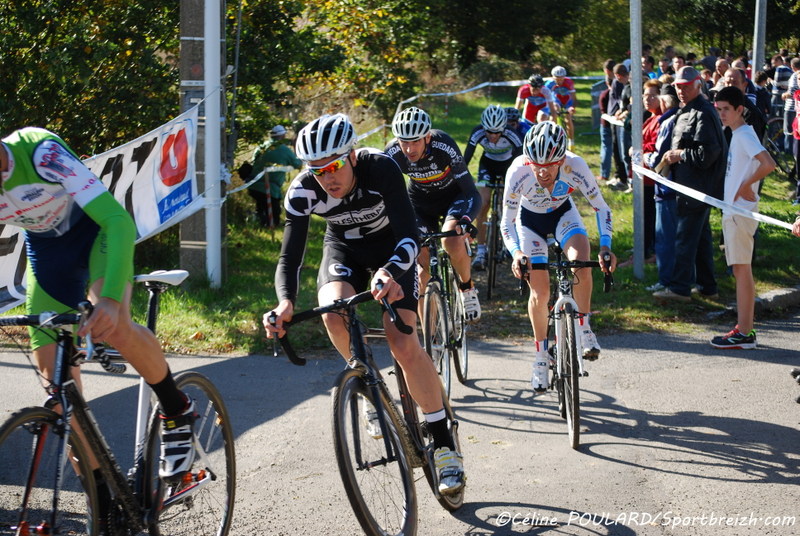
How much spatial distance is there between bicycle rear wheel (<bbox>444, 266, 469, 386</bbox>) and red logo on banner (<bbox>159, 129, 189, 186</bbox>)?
3027 millimetres

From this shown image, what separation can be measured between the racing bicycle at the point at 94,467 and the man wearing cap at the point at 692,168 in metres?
6.12

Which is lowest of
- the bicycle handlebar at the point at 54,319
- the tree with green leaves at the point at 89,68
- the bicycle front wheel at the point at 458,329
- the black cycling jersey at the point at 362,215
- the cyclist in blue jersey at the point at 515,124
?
the bicycle front wheel at the point at 458,329

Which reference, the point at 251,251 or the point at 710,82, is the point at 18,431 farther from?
the point at 710,82

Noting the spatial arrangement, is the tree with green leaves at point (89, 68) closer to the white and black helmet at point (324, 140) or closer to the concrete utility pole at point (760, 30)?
the white and black helmet at point (324, 140)

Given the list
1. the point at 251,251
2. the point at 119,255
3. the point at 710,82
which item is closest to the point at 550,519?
the point at 119,255

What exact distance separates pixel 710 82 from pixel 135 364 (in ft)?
49.5

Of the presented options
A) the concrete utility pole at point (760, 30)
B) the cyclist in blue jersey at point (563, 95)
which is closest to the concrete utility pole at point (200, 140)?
the concrete utility pole at point (760, 30)

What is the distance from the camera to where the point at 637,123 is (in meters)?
10.1

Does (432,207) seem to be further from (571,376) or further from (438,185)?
(571,376)

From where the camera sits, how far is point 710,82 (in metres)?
17.0

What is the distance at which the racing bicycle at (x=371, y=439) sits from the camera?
4.12 metres

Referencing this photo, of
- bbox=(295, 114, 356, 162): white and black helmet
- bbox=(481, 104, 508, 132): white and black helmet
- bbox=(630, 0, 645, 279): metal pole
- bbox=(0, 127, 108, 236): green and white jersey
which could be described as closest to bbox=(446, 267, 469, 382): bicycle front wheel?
bbox=(295, 114, 356, 162): white and black helmet

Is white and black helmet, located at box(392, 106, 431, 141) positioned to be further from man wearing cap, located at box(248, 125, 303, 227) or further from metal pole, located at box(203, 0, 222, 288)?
man wearing cap, located at box(248, 125, 303, 227)

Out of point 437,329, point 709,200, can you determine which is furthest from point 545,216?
point 709,200
